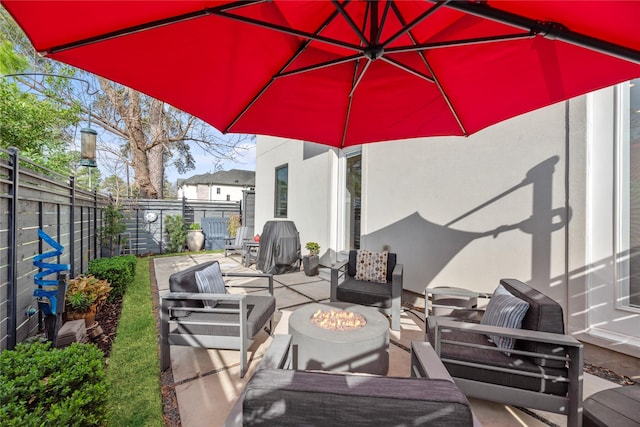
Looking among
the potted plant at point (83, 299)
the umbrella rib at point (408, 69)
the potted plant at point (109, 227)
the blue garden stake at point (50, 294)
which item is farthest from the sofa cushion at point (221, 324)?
the potted plant at point (109, 227)

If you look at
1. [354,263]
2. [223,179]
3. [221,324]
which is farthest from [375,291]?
[223,179]

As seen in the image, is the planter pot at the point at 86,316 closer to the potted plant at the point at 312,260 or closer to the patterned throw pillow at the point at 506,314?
the potted plant at the point at 312,260

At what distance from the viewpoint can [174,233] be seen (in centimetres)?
1029

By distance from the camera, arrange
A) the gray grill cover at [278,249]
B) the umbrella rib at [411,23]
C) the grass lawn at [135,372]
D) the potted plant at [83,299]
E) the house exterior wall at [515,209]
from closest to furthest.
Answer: the umbrella rib at [411,23]
the grass lawn at [135,372]
the house exterior wall at [515,209]
the potted plant at [83,299]
the gray grill cover at [278,249]

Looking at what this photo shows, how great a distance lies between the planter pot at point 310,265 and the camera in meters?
6.34

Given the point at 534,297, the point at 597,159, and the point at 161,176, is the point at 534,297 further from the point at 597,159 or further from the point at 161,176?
the point at 161,176

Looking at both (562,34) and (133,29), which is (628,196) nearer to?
(562,34)

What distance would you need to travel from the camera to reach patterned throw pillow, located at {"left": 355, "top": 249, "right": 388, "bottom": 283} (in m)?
4.12

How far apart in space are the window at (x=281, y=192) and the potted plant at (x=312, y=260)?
7.83 feet

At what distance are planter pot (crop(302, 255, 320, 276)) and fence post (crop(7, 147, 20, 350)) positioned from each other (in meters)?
4.62

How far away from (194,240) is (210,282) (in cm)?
865

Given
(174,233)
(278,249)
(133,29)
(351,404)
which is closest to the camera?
(351,404)

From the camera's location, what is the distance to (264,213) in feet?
31.4

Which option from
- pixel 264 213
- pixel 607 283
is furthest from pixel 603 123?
pixel 264 213
